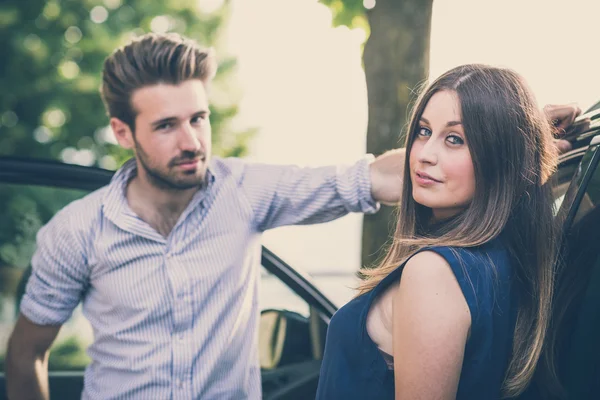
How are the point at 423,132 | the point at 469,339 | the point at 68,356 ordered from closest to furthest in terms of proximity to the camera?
the point at 469,339
the point at 423,132
the point at 68,356

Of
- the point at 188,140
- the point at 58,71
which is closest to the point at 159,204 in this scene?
the point at 188,140

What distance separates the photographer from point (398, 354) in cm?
172

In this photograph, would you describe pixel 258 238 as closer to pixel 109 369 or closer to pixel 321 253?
pixel 109 369

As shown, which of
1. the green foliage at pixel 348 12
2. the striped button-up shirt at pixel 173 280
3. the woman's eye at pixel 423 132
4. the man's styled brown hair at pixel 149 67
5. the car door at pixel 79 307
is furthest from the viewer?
the green foliage at pixel 348 12

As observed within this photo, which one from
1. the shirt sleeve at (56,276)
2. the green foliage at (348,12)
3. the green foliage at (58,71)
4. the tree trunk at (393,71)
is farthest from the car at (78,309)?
the green foliage at (58,71)

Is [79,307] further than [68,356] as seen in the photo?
No

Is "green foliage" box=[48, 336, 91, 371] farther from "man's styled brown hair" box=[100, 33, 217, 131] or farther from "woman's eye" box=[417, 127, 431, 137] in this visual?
"woman's eye" box=[417, 127, 431, 137]

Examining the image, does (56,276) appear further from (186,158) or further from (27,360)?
(186,158)

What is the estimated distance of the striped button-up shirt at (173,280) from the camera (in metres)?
2.61

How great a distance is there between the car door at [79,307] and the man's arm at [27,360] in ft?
0.67

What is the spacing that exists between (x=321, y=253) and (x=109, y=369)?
1321 centimetres

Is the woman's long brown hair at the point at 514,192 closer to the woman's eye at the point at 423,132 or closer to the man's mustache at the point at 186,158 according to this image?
the woman's eye at the point at 423,132

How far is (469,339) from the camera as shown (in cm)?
170

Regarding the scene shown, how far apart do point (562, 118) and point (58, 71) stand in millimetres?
7003
